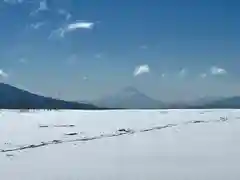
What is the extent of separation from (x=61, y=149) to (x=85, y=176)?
11.7ft

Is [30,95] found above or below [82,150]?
above

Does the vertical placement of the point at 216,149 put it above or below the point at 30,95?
below

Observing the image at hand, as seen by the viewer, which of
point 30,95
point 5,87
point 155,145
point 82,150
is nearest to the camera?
point 82,150

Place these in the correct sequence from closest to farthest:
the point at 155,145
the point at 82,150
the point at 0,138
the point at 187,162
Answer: the point at 187,162, the point at 82,150, the point at 155,145, the point at 0,138

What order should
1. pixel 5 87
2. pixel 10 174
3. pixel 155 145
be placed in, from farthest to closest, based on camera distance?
pixel 5 87
pixel 155 145
pixel 10 174

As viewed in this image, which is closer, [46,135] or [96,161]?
[96,161]

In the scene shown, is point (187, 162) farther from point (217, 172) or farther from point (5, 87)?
point (5, 87)

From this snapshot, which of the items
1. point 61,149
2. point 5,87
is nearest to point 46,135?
point 61,149

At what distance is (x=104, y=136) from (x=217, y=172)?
22.3 feet

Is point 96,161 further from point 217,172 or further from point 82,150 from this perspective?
point 217,172

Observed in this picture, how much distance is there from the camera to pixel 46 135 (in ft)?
49.8

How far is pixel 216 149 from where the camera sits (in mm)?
11961

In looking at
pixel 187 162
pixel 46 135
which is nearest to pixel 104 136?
pixel 46 135

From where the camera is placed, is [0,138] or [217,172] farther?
[0,138]
